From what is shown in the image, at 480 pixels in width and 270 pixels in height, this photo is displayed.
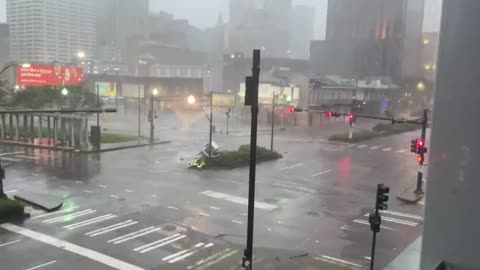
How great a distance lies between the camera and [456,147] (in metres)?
2.66

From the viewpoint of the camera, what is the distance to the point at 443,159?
276 cm

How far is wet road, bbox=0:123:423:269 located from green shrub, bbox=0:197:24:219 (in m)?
1.15

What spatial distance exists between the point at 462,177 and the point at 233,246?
16.1 m

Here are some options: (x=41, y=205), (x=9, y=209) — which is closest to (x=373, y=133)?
(x=41, y=205)

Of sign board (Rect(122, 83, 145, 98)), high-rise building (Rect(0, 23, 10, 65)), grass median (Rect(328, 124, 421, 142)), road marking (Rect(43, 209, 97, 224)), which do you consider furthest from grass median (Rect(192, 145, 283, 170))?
high-rise building (Rect(0, 23, 10, 65))

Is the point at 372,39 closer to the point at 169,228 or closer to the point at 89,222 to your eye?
the point at 169,228

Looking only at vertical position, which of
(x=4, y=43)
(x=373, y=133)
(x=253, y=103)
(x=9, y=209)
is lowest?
(x=9, y=209)

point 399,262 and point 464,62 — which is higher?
point 464,62

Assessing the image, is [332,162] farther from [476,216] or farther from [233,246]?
[476,216]

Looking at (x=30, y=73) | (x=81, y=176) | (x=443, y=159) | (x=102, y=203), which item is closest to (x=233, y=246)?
(x=102, y=203)

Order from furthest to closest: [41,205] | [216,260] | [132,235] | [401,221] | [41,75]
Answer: [41,75] → [41,205] → [401,221] → [132,235] → [216,260]

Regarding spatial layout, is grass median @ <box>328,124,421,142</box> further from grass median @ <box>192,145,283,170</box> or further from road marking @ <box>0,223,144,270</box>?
road marking @ <box>0,223,144,270</box>

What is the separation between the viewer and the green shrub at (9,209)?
2095 cm

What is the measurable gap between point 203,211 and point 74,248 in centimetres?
750
